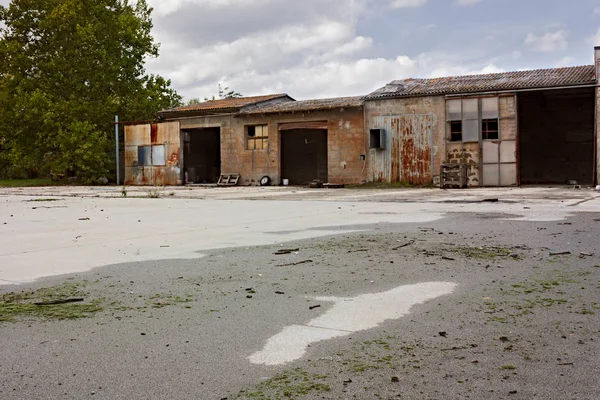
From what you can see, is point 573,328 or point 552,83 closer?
point 573,328

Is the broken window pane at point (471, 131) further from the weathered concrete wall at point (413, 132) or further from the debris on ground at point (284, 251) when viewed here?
the debris on ground at point (284, 251)

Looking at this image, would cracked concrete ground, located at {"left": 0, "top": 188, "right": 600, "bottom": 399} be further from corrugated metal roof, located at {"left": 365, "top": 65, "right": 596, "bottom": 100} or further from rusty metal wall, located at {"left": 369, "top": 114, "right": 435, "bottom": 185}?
rusty metal wall, located at {"left": 369, "top": 114, "right": 435, "bottom": 185}

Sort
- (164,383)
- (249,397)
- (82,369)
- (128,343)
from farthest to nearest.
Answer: (128,343) → (82,369) → (164,383) → (249,397)

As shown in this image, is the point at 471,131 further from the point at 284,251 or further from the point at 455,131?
the point at 284,251

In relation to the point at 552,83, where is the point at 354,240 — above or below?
below

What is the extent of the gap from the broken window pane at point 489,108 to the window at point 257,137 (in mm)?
9876

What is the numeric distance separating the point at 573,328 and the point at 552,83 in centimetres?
1976

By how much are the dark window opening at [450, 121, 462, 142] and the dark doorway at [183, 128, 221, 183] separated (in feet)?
43.5

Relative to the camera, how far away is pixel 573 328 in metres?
2.88

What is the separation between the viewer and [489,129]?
21.5m

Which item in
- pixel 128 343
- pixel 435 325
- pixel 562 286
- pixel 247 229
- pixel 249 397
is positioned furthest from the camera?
pixel 247 229

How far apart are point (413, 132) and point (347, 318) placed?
20227 millimetres

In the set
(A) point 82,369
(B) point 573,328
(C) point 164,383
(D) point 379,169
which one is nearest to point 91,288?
(A) point 82,369

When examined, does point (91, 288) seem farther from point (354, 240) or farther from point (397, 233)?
point (397, 233)
